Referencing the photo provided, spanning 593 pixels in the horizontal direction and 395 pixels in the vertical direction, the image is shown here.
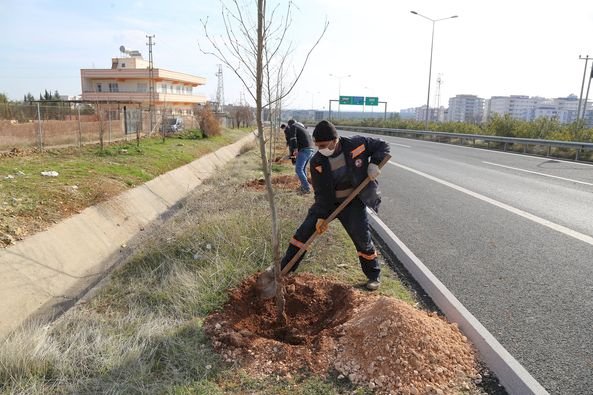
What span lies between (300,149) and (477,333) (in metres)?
6.61

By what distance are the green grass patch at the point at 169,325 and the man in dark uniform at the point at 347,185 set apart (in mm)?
474

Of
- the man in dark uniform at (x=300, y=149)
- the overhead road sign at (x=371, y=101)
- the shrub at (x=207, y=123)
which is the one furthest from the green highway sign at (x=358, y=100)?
the man in dark uniform at (x=300, y=149)

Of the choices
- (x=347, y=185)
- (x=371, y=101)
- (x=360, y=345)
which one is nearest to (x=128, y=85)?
(x=371, y=101)

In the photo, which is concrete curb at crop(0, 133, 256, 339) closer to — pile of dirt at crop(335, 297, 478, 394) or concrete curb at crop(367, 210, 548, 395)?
pile of dirt at crop(335, 297, 478, 394)

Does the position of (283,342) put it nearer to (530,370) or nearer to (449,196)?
(530,370)

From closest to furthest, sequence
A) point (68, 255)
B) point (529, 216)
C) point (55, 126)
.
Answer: point (529, 216)
point (68, 255)
point (55, 126)

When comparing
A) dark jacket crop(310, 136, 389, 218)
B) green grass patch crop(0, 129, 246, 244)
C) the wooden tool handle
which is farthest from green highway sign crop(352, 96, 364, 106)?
the wooden tool handle

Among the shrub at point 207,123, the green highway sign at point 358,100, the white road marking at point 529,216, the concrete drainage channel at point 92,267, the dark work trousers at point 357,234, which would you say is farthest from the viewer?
the green highway sign at point 358,100

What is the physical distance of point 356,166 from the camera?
4355 millimetres

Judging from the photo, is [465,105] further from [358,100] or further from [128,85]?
[128,85]

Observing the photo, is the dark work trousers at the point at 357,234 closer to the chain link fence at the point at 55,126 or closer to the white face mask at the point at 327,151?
the white face mask at the point at 327,151

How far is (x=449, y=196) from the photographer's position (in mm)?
9203

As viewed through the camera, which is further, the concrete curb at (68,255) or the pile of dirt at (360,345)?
the concrete curb at (68,255)

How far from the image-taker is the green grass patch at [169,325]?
2.97m
